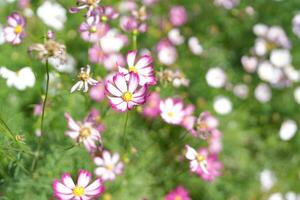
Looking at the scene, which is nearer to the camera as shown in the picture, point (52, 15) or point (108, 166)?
point (108, 166)

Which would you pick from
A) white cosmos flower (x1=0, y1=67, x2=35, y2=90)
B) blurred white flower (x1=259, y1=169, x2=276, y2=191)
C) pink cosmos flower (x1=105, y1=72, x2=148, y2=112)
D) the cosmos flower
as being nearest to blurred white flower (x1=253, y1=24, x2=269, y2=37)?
blurred white flower (x1=259, y1=169, x2=276, y2=191)

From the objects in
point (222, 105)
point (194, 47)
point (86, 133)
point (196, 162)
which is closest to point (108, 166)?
point (86, 133)

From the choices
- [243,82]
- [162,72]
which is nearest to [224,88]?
[243,82]

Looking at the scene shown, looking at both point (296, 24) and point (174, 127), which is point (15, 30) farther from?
point (296, 24)

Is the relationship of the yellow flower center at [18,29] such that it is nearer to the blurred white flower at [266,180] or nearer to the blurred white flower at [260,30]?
the blurred white flower at [266,180]

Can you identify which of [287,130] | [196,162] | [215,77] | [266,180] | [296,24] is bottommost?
[196,162]

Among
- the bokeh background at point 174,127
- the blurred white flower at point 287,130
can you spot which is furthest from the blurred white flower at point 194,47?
the blurred white flower at point 287,130
